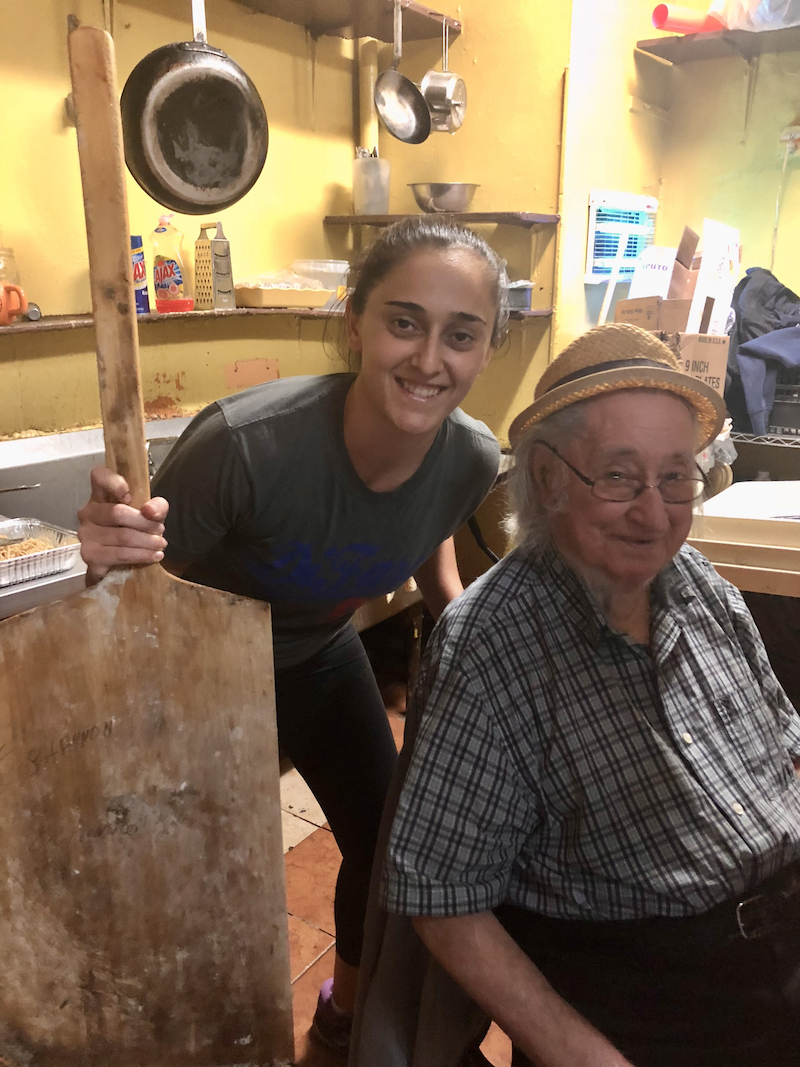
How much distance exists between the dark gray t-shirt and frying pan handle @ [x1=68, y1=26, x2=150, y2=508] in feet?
0.63

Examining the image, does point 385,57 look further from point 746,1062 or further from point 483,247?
point 746,1062

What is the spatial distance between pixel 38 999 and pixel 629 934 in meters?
0.76

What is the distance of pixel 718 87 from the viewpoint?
3342 mm

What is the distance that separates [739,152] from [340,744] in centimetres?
325

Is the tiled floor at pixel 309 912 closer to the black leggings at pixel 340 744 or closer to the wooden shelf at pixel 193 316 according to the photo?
the black leggings at pixel 340 744

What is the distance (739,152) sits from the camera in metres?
3.36

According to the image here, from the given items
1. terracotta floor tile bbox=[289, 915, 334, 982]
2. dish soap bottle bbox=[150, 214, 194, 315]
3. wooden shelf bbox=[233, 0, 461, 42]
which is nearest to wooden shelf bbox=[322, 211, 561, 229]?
wooden shelf bbox=[233, 0, 461, 42]

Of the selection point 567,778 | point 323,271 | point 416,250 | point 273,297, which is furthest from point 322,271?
point 567,778

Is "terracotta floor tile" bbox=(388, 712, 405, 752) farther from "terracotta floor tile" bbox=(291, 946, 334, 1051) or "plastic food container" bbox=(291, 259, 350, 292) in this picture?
"plastic food container" bbox=(291, 259, 350, 292)

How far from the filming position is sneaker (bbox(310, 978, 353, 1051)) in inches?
61.6

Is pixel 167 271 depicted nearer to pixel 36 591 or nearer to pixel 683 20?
pixel 36 591


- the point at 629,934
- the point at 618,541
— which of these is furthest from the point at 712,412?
the point at 629,934

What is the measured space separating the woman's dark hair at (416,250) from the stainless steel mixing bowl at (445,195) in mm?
1748

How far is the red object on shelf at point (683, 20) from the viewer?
295cm
